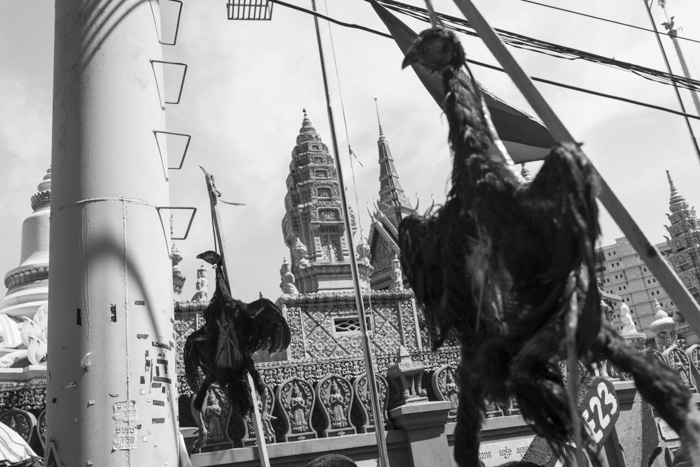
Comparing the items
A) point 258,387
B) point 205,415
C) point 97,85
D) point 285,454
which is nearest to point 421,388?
point 285,454

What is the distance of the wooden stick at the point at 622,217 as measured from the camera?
3.06 meters

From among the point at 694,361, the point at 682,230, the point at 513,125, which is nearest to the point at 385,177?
the point at 682,230

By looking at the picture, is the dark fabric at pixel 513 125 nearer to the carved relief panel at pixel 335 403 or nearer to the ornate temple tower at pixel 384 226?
the carved relief panel at pixel 335 403

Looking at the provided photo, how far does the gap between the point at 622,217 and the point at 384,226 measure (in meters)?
33.0

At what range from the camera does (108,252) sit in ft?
17.6

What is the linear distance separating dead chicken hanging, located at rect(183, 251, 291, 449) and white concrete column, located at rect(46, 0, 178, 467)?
0.37 metres

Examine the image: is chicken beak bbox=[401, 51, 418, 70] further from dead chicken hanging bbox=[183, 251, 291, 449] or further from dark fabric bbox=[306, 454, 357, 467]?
dead chicken hanging bbox=[183, 251, 291, 449]

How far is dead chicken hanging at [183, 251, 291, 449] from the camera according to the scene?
576cm

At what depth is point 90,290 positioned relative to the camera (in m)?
5.23

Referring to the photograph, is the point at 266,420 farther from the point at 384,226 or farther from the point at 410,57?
the point at 384,226

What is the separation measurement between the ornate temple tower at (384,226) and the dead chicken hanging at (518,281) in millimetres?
28561

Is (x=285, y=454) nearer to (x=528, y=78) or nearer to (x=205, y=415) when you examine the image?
(x=205, y=415)

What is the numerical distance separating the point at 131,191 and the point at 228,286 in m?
1.14

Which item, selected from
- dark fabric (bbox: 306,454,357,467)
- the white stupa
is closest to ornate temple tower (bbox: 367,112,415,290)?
the white stupa
